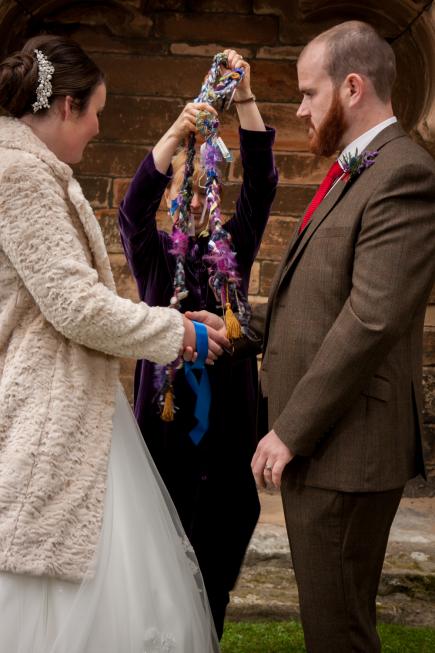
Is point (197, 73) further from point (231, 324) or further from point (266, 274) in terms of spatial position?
point (231, 324)

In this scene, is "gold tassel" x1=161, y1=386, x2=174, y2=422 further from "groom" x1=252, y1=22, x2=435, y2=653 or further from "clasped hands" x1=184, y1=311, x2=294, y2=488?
"groom" x1=252, y1=22, x2=435, y2=653

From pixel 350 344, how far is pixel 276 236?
111 inches

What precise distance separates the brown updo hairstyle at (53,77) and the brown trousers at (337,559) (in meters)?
1.07

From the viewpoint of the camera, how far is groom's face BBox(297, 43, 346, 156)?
2123 mm

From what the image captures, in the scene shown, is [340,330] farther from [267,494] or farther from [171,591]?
[267,494]

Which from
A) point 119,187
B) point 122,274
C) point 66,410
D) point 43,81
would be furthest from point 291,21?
point 66,410

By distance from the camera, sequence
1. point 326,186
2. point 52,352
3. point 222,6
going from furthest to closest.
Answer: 1. point 222,6
2. point 326,186
3. point 52,352

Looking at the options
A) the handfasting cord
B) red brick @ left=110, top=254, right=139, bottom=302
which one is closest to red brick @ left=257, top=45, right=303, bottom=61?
red brick @ left=110, top=254, right=139, bottom=302

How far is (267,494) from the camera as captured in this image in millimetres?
4426

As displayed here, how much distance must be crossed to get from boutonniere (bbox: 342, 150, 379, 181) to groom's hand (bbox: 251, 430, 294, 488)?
2.10ft

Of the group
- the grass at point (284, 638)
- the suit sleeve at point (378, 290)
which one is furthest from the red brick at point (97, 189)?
the suit sleeve at point (378, 290)

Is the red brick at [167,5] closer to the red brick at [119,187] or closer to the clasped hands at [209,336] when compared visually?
the red brick at [119,187]

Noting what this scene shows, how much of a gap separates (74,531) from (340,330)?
0.74 meters

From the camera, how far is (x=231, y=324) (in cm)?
242
